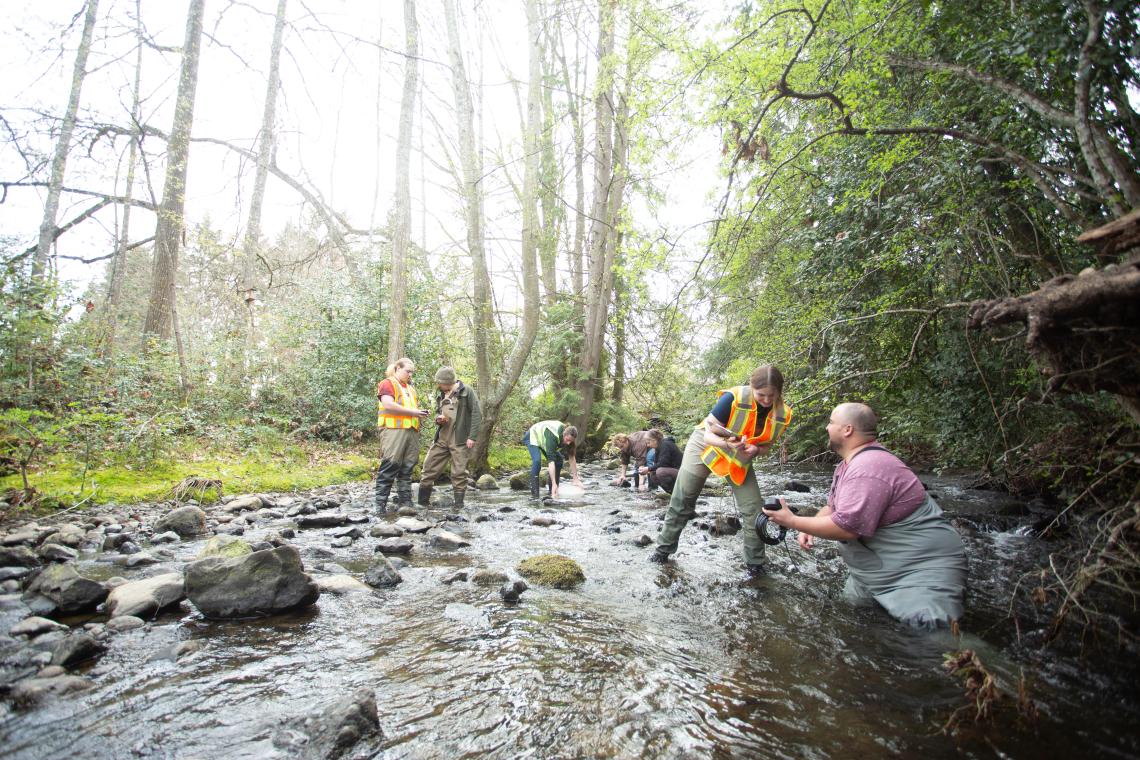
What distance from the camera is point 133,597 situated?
351 cm

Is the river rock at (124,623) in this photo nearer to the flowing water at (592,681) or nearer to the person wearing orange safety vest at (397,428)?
the flowing water at (592,681)

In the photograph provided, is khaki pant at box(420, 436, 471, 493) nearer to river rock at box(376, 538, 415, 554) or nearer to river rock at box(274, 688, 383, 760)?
river rock at box(376, 538, 415, 554)

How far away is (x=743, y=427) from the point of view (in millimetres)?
4867

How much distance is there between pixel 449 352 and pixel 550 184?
607 cm

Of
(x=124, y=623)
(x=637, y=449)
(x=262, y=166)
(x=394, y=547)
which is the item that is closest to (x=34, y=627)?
(x=124, y=623)

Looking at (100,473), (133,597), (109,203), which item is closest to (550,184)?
(109,203)

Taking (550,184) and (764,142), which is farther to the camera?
(550,184)

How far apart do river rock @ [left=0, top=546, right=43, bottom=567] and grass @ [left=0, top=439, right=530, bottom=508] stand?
227 cm

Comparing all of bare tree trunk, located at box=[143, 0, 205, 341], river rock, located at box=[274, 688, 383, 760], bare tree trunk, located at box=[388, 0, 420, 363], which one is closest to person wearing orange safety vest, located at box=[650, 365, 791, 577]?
river rock, located at box=[274, 688, 383, 760]

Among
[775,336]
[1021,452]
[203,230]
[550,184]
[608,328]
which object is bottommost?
[1021,452]

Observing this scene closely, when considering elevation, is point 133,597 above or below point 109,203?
below

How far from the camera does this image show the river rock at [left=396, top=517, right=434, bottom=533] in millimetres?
6535

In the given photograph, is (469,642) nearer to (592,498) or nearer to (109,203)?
(592,498)

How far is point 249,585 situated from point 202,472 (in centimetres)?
633
